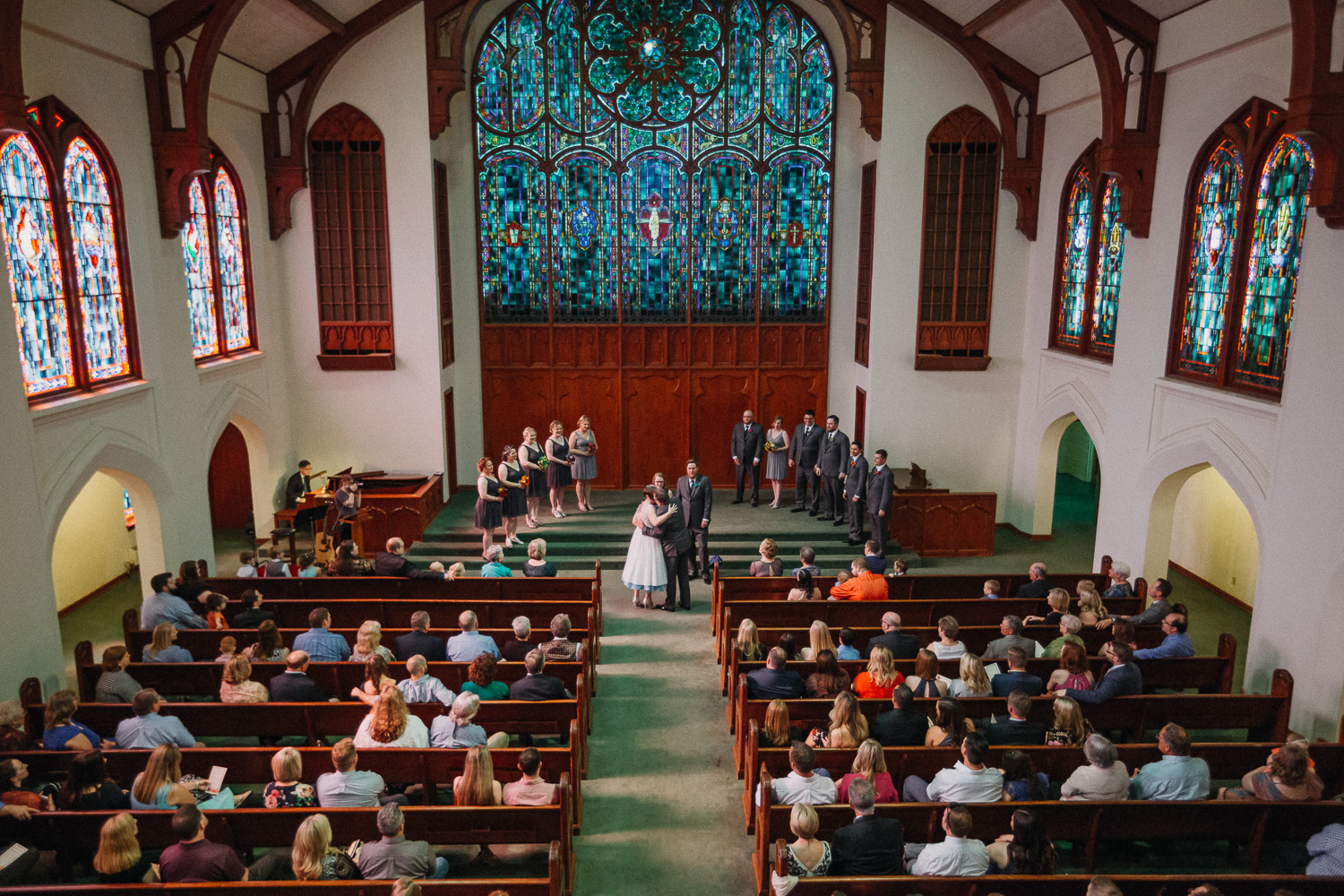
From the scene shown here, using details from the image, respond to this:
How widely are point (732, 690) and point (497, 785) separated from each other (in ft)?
9.89

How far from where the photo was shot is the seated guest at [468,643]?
Result: 27.0 feet

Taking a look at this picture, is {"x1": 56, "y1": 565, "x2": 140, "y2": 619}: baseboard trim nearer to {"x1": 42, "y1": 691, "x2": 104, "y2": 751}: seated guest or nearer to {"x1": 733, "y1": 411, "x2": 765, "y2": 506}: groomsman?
{"x1": 42, "y1": 691, "x2": 104, "y2": 751}: seated guest

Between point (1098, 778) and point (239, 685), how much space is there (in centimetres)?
630

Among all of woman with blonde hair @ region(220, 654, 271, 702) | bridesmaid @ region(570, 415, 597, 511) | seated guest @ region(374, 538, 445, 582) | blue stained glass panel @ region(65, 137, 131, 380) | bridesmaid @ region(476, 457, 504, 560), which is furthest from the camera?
bridesmaid @ region(570, 415, 597, 511)

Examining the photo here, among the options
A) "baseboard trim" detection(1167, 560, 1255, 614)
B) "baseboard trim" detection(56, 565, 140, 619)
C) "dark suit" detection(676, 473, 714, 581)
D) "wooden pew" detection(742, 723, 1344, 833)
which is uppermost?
"dark suit" detection(676, 473, 714, 581)

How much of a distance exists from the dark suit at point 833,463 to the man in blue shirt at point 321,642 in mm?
7885

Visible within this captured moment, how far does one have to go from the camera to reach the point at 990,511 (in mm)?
13742

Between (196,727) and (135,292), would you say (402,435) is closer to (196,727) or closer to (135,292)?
(135,292)

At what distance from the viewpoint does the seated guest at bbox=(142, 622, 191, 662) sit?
8102 millimetres

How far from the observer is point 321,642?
8.27 meters

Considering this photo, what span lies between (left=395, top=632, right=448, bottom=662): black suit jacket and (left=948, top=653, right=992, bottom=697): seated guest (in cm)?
437

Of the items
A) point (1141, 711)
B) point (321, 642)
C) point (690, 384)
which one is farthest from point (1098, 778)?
point (690, 384)

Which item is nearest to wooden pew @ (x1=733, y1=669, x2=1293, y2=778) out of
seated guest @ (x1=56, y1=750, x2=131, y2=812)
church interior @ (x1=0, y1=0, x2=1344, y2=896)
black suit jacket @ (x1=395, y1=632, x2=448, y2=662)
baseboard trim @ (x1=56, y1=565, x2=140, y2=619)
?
church interior @ (x1=0, y1=0, x2=1344, y2=896)

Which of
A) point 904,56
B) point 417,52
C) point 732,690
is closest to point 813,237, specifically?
point 904,56
